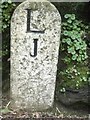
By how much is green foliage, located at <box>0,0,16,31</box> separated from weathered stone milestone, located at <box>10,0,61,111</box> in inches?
15.6

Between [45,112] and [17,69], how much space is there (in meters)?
0.50

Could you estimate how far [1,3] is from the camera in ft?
10.8

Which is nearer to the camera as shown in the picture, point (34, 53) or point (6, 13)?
point (34, 53)

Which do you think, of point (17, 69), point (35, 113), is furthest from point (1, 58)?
point (35, 113)

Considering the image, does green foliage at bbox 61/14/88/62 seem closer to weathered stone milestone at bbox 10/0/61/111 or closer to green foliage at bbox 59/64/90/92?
green foliage at bbox 59/64/90/92

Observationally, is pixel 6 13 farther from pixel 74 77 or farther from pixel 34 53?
pixel 74 77

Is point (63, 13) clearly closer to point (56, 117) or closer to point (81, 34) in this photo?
point (81, 34)

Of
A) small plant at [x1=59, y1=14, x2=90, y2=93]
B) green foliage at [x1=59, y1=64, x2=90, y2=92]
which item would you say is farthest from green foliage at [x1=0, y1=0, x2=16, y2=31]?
green foliage at [x1=59, y1=64, x2=90, y2=92]

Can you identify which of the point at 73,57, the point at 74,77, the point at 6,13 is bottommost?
the point at 74,77

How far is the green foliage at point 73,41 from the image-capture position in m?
3.32

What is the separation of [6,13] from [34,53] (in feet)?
1.85

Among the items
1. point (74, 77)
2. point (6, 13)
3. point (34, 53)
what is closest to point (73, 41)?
point (74, 77)

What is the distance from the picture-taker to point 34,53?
3.02 meters

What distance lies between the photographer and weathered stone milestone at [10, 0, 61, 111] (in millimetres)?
2906
